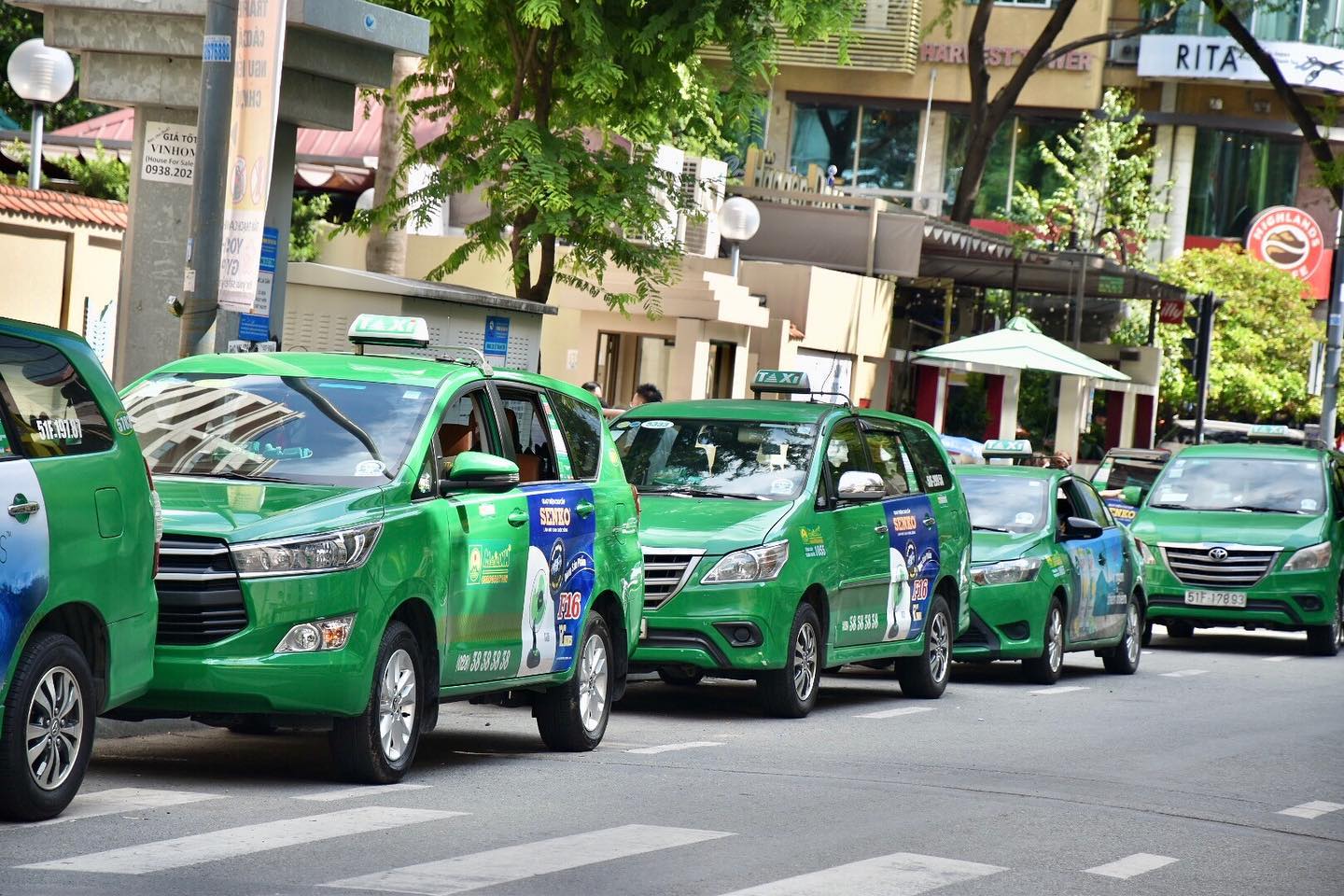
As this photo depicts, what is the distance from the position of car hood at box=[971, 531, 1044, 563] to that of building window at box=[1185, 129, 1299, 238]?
4605 cm

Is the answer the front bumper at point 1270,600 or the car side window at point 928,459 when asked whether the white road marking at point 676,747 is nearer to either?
the car side window at point 928,459

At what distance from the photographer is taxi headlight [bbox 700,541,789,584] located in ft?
42.1

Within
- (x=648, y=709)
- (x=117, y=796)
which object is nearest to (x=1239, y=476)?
(x=648, y=709)

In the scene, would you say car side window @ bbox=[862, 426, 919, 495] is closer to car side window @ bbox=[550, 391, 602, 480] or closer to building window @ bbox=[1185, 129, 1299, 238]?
car side window @ bbox=[550, 391, 602, 480]

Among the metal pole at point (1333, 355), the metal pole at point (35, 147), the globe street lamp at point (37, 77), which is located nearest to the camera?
the globe street lamp at point (37, 77)

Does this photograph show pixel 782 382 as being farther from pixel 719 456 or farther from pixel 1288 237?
pixel 1288 237

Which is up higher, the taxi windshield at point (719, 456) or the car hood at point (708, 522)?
the taxi windshield at point (719, 456)

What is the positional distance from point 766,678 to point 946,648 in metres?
2.85

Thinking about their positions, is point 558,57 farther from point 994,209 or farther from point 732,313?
point 994,209

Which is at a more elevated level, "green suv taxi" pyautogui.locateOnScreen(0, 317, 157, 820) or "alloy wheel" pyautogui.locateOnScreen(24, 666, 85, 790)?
"green suv taxi" pyautogui.locateOnScreen(0, 317, 157, 820)

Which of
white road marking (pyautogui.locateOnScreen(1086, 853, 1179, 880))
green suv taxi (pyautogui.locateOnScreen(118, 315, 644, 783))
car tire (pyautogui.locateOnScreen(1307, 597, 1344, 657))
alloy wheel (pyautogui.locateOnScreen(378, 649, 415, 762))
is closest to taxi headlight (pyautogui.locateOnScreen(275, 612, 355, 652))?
green suv taxi (pyautogui.locateOnScreen(118, 315, 644, 783))

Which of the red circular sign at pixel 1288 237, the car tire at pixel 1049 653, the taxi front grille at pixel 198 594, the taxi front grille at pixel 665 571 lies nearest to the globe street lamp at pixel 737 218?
the car tire at pixel 1049 653

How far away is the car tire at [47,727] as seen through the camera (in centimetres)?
766

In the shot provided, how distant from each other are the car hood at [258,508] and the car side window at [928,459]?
6778 mm
